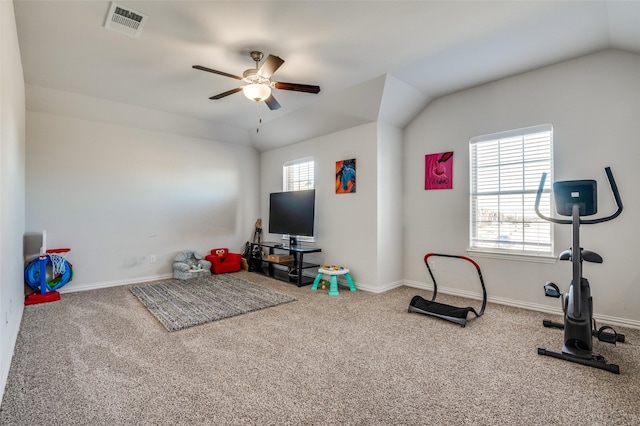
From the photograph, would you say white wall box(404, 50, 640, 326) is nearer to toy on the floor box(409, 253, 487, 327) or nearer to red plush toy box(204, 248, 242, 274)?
toy on the floor box(409, 253, 487, 327)

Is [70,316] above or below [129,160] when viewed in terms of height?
below

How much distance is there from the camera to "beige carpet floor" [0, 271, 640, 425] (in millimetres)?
1733

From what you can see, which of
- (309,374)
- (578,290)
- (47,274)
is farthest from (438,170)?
(47,274)

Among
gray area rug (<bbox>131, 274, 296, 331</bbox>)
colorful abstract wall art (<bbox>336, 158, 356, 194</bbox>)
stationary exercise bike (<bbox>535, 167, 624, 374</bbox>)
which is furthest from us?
colorful abstract wall art (<bbox>336, 158, 356, 194</bbox>)

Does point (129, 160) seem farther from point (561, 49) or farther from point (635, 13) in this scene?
point (635, 13)

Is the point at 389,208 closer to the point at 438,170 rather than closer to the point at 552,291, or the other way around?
the point at 438,170

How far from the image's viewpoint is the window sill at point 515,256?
3408mm

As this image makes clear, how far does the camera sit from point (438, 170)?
4.30 meters

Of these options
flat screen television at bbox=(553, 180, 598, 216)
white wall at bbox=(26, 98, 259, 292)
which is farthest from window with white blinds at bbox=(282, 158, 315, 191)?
flat screen television at bbox=(553, 180, 598, 216)

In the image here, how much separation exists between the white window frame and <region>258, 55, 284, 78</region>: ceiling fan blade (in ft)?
8.29

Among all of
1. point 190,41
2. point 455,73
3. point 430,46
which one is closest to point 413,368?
point 430,46

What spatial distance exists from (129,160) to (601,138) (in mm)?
6348

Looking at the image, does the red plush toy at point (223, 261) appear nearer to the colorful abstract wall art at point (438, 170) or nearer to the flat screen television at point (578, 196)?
the colorful abstract wall art at point (438, 170)

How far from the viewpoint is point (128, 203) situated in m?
4.91
